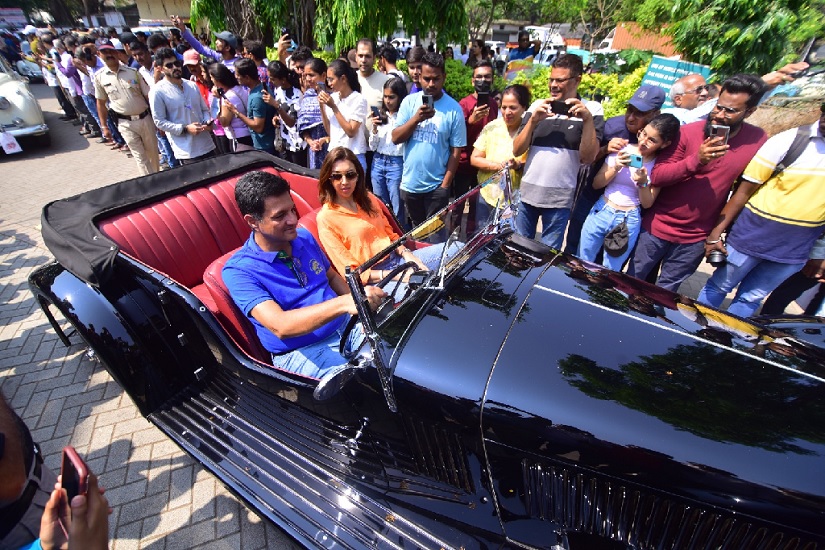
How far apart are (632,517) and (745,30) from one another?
26.0ft

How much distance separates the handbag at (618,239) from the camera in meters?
2.98

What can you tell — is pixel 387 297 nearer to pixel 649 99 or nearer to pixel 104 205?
pixel 104 205

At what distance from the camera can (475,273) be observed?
1.84 metres

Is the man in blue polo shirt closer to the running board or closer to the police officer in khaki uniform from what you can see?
the running board

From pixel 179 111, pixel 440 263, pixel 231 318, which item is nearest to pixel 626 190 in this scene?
pixel 440 263

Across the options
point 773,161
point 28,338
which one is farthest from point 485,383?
point 28,338

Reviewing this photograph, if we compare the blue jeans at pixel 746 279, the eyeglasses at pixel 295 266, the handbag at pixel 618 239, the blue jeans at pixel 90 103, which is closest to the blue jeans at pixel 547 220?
the handbag at pixel 618 239

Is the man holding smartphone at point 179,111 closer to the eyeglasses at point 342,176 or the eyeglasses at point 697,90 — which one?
the eyeglasses at point 342,176

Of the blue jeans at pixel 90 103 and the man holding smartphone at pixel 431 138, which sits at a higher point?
the man holding smartphone at pixel 431 138

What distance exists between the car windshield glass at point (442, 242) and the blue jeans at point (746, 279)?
6.37 feet

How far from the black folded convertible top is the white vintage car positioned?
7.38 m

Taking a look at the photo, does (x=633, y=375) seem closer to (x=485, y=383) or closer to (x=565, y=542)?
(x=485, y=383)

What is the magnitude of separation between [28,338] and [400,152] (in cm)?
352

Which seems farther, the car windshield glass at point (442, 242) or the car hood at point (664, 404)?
the car windshield glass at point (442, 242)
